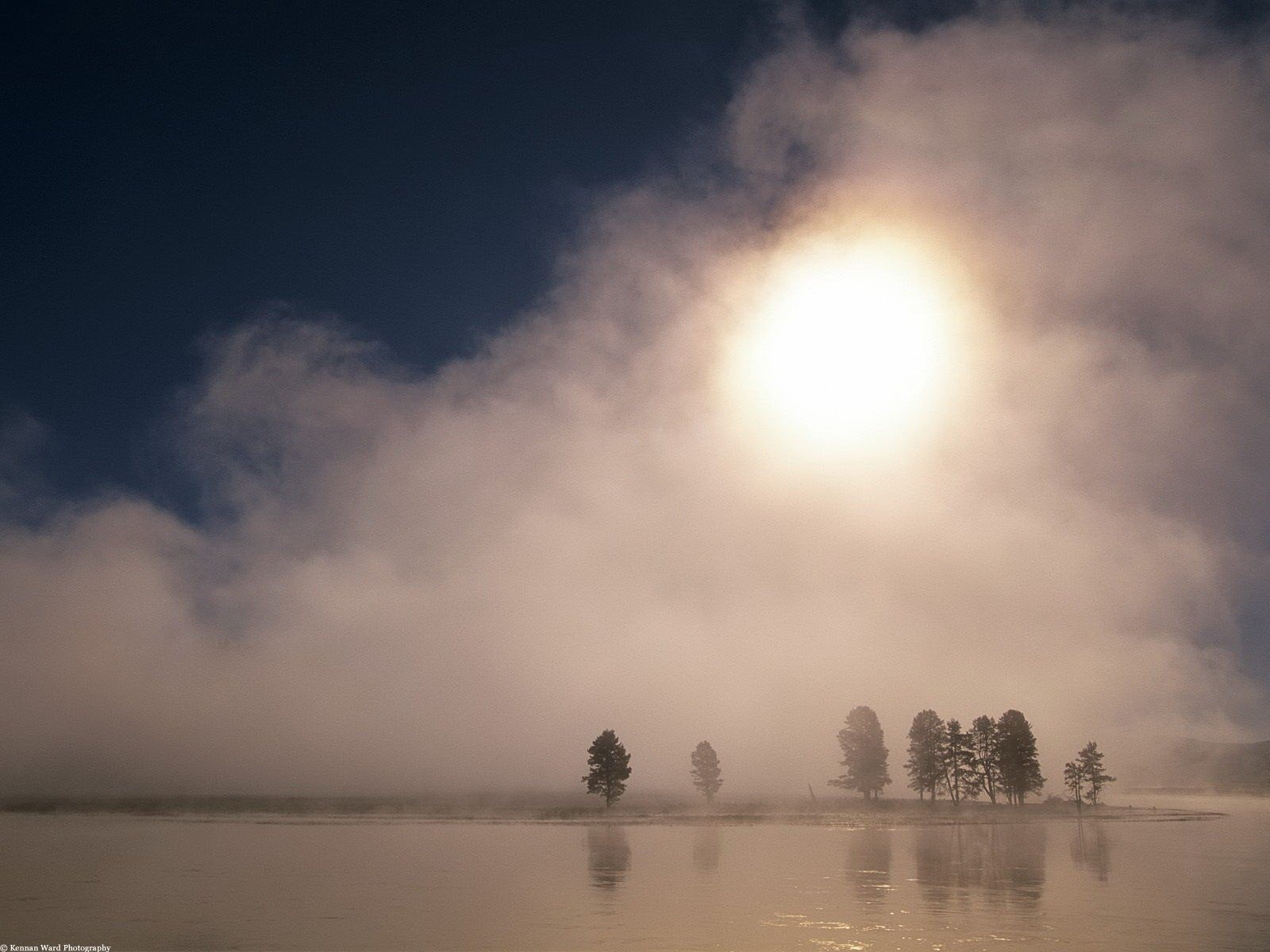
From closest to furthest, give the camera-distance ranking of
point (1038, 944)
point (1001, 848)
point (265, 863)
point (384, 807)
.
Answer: point (1038, 944)
point (265, 863)
point (1001, 848)
point (384, 807)

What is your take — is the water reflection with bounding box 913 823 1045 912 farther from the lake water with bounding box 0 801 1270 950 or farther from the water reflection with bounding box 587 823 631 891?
the water reflection with bounding box 587 823 631 891

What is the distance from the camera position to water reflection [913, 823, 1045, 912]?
3800 centimetres

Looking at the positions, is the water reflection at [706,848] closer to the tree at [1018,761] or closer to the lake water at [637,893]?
the lake water at [637,893]

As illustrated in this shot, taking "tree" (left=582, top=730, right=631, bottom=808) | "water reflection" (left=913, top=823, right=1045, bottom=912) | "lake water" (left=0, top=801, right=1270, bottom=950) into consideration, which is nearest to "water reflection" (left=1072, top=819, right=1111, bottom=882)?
"lake water" (left=0, top=801, right=1270, bottom=950)

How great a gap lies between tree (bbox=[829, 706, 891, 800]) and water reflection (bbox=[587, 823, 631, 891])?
54054 millimetres

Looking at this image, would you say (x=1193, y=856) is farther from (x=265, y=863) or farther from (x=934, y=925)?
(x=265, y=863)

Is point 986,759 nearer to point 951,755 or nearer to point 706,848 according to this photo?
point 951,755

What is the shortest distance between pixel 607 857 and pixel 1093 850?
Answer: 127 feet

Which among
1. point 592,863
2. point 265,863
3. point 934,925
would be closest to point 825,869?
point 592,863

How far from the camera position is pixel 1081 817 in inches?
4459

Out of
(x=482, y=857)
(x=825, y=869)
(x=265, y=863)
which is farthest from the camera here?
(x=482, y=857)

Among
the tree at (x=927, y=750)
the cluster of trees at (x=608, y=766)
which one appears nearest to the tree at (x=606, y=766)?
the cluster of trees at (x=608, y=766)

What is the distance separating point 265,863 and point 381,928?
1075 inches

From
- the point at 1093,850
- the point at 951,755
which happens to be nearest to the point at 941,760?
the point at 951,755
